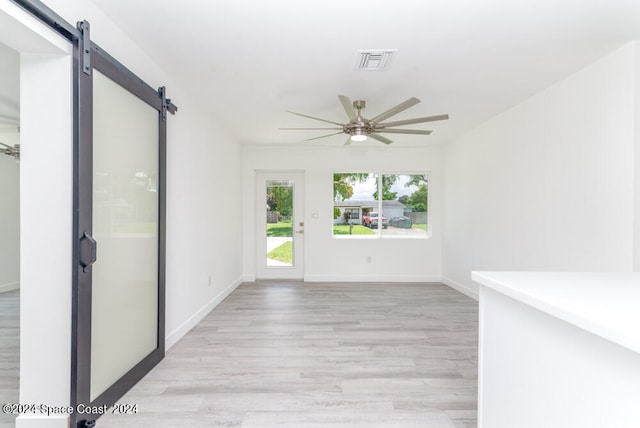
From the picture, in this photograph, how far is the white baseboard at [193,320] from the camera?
279 cm

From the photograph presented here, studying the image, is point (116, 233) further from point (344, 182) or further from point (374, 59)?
point (344, 182)

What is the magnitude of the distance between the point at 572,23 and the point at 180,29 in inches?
99.1

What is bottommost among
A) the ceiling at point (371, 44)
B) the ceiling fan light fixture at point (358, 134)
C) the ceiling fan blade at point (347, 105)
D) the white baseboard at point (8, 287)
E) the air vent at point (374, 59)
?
the white baseboard at point (8, 287)

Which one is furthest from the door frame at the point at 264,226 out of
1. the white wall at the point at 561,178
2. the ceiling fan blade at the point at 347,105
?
the ceiling fan blade at the point at 347,105

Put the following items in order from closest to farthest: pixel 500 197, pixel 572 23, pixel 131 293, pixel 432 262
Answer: pixel 572 23 → pixel 131 293 → pixel 500 197 → pixel 432 262

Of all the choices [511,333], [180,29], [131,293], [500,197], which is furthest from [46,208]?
[500,197]

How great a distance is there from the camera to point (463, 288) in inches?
186

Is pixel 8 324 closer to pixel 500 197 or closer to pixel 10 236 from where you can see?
pixel 10 236

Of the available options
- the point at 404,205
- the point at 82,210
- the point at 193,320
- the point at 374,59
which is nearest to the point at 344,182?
the point at 404,205

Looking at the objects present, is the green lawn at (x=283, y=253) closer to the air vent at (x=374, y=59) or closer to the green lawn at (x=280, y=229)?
the green lawn at (x=280, y=229)

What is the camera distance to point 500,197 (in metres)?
3.80

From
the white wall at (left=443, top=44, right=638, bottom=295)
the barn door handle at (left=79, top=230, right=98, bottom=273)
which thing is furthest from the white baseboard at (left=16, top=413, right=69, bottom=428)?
the white wall at (left=443, top=44, right=638, bottom=295)

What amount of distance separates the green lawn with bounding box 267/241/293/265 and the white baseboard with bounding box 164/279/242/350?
1.22 metres

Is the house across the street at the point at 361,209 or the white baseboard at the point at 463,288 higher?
the house across the street at the point at 361,209
